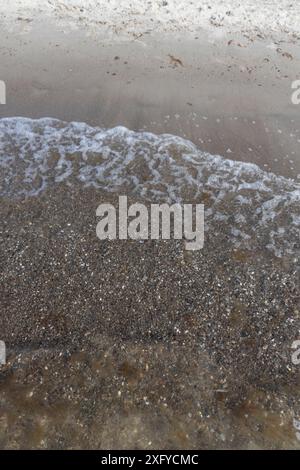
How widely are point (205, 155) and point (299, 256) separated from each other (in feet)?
7.09

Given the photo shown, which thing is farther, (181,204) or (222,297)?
(181,204)

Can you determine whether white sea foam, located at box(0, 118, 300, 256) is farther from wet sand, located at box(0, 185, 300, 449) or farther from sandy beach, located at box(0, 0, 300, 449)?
wet sand, located at box(0, 185, 300, 449)

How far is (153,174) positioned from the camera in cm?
545

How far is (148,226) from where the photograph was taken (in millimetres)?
4723

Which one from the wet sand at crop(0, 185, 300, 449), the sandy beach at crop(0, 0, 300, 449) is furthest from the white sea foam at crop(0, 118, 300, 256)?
the wet sand at crop(0, 185, 300, 449)

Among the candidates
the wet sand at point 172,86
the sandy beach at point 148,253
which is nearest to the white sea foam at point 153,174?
the sandy beach at point 148,253

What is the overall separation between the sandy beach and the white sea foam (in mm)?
26

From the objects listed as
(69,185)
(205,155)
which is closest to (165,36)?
(205,155)

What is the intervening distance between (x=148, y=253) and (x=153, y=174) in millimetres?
1522

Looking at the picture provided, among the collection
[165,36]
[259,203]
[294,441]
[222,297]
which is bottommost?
[294,441]

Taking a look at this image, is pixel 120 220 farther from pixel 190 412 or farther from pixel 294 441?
pixel 294 441

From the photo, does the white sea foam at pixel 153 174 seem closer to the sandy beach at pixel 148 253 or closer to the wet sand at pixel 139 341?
the sandy beach at pixel 148 253

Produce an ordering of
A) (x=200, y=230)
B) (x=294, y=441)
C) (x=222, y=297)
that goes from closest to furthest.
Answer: (x=294, y=441) < (x=222, y=297) < (x=200, y=230)

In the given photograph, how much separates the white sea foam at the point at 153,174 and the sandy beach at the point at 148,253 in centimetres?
3
